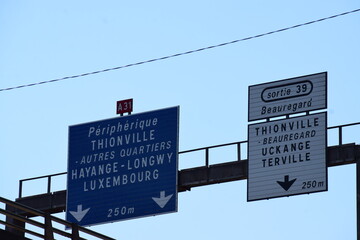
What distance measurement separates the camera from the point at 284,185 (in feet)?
116

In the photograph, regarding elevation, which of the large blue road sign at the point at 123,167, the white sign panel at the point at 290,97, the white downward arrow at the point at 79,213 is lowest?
the white downward arrow at the point at 79,213

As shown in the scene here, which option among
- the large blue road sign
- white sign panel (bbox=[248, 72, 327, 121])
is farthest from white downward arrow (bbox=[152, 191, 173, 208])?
white sign panel (bbox=[248, 72, 327, 121])

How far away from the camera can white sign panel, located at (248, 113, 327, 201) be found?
35.1m

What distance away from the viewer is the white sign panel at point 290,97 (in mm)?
35875

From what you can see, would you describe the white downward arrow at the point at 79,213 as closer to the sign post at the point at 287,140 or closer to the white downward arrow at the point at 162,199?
the white downward arrow at the point at 162,199

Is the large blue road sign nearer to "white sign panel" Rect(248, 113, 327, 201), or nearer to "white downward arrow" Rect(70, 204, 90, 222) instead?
"white downward arrow" Rect(70, 204, 90, 222)

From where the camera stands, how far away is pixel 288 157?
35469 mm

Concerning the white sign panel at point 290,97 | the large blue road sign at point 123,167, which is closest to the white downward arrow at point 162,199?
the large blue road sign at point 123,167

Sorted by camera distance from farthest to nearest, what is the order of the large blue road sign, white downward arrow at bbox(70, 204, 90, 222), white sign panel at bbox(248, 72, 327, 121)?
1. white downward arrow at bbox(70, 204, 90, 222)
2. the large blue road sign
3. white sign panel at bbox(248, 72, 327, 121)

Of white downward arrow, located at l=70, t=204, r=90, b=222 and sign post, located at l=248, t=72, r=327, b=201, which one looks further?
white downward arrow, located at l=70, t=204, r=90, b=222

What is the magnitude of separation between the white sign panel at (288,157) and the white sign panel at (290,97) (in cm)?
27

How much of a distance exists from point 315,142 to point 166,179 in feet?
A: 14.0

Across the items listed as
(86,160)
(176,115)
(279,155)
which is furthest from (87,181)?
(279,155)

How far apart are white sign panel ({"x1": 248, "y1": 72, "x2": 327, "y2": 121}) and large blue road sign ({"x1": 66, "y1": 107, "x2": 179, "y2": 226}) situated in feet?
7.68
